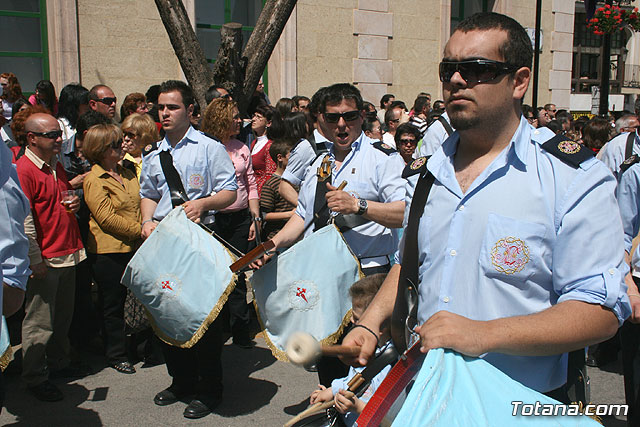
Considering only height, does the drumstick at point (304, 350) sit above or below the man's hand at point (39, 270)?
above

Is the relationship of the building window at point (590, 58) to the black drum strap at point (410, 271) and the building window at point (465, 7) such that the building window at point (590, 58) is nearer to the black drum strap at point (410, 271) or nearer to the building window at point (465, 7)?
the building window at point (465, 7)

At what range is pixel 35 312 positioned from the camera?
4688 mm

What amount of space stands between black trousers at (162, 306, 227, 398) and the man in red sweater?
3.15 feet

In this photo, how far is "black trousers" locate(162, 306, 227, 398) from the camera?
4.45 m

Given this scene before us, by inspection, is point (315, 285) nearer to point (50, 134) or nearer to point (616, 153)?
point (50, 134)

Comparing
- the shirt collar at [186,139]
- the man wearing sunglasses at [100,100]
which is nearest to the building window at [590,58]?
the man wearing sunglasses at [100,100]

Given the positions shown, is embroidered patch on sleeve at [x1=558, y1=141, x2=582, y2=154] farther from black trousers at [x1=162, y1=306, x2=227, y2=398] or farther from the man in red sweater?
the man in red sweater

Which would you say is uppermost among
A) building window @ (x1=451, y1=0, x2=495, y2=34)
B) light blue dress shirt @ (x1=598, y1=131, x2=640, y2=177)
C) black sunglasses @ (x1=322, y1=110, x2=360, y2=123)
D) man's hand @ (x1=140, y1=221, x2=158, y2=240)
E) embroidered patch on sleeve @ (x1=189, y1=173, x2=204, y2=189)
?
Answer: building window @ (x1=451, y1=0, x2=495, y2=34)

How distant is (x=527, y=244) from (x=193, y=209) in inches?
120

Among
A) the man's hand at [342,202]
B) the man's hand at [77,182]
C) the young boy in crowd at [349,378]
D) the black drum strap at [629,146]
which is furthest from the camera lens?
the man's hand at [77,182]

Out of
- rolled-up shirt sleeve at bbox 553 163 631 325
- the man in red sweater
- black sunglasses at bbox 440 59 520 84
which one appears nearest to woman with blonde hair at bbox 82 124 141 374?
the man in red sweater

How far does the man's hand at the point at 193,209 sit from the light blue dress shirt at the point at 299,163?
45.8 inches

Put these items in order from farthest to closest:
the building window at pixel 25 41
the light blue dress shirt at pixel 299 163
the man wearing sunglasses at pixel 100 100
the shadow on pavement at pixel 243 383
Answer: the building window at pixel 25 41 → the man wearing sunglasses at pixel 100 100 → the light blue dress shirt at pixel 299 163 → the shadow on pavement at pixel 243 383

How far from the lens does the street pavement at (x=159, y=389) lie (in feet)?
14.5
